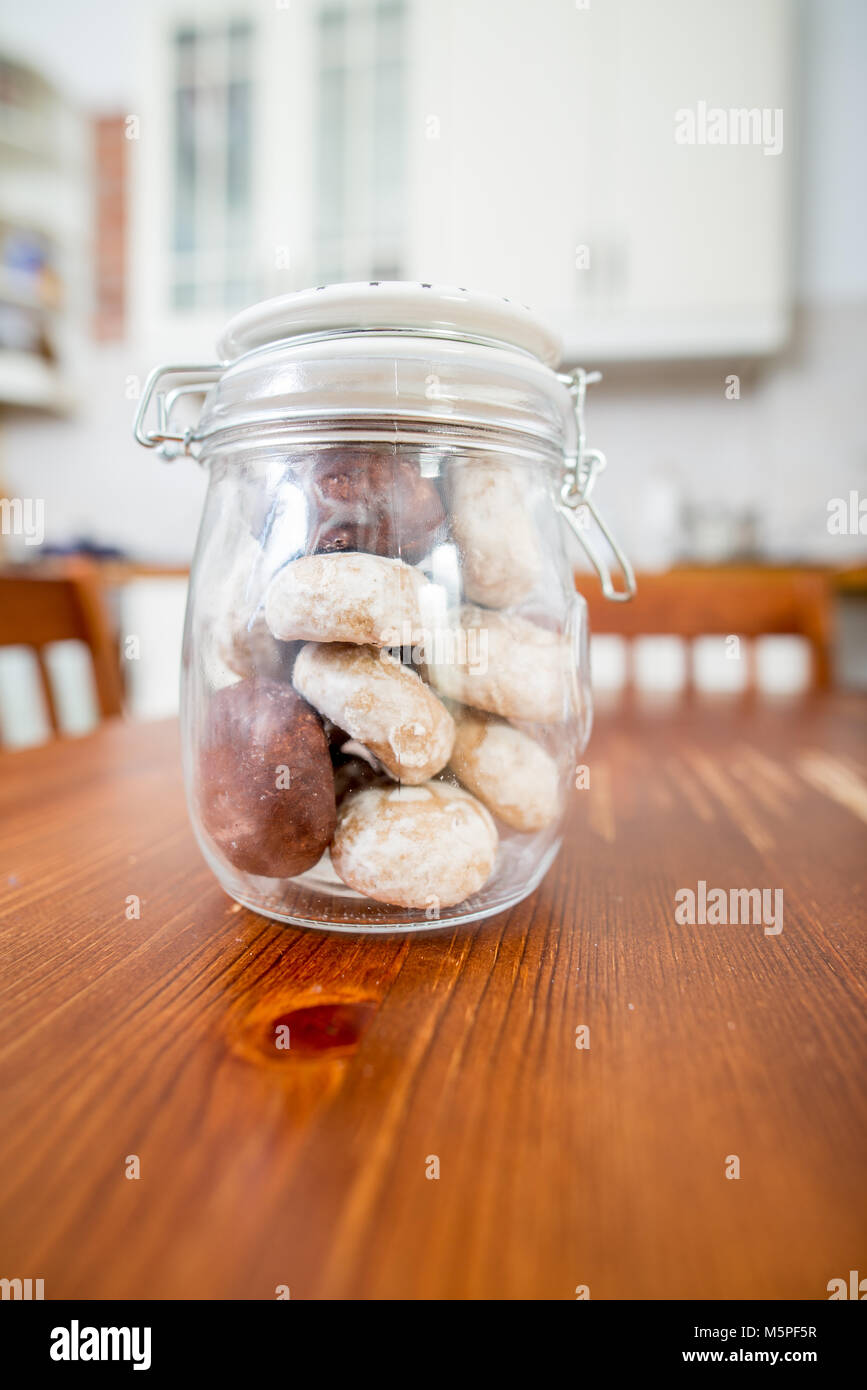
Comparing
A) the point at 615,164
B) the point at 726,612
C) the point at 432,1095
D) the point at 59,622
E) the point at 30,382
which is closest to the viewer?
the point at 432,1095

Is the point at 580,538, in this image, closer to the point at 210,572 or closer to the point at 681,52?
the point at 210,572

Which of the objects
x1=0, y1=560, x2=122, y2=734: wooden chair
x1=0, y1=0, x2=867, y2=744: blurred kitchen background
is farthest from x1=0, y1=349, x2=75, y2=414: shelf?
x1=0, y1=560, x2=122, y2=734: wooden chair

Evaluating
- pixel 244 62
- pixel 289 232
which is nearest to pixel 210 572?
pixel 289 232

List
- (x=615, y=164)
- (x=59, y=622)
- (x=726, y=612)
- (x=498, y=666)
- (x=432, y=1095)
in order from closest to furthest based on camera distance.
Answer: (x=432, y=1095) < (x=498, y=666) < (x=59, y=622) < (x=726, y=612) < (x=615, y=164)

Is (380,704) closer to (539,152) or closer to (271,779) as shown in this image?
(271,779)

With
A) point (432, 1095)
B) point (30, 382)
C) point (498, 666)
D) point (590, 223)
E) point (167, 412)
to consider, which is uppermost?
point (590, 223)

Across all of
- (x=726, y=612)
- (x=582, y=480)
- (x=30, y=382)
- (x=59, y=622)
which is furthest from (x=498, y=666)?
(x=30, y=382)

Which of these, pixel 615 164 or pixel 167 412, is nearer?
pixel 167 412
